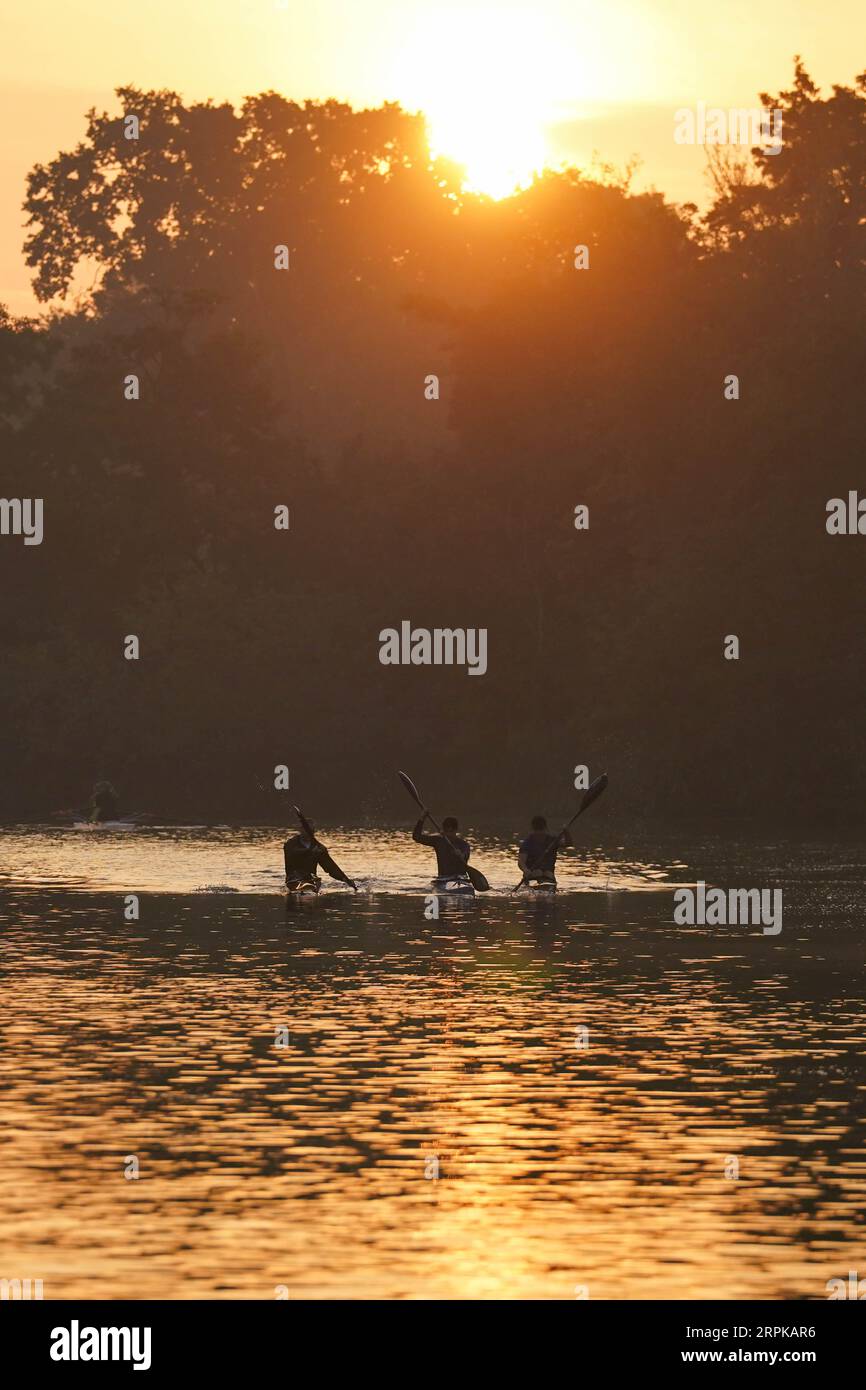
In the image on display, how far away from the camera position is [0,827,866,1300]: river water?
636 inches

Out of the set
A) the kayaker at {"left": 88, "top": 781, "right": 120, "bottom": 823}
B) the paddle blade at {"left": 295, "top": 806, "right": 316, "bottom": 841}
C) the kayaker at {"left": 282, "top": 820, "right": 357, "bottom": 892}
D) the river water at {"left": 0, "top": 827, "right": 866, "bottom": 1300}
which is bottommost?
the river water at {"left": 0, "top": 827, "right": 866, "bottom": 1300}

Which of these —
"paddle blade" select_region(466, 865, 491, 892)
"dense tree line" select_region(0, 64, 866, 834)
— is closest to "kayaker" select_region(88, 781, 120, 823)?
"dense tree line" select_region(0, 64, 866, 834)

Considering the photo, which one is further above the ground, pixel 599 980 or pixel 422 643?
pixel 422 643

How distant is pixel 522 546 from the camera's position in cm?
8912

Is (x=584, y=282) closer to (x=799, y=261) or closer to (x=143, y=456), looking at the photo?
(x=799, y=261)

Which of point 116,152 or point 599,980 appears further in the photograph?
point 116,152

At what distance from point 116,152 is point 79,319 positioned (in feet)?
29.6

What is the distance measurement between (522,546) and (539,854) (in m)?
44.1

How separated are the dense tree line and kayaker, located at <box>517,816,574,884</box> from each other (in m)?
27.6

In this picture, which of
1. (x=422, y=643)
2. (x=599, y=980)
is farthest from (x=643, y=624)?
(x=599, y=980)

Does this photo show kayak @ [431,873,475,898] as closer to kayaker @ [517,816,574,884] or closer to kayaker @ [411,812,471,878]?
kayaker @ [411,812,471,878]

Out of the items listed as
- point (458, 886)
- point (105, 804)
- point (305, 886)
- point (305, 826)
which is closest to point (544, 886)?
point (458, 886)

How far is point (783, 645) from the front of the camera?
7875 cm

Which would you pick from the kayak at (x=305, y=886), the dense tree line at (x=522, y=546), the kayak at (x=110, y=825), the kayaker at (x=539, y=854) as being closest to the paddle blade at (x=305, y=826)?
the kayak at (x=305, y=886)
